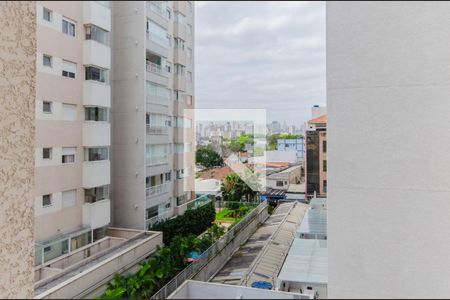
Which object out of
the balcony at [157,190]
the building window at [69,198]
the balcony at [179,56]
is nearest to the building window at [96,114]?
the building window at [69,198]

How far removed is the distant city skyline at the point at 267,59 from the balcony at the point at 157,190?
7.02ft

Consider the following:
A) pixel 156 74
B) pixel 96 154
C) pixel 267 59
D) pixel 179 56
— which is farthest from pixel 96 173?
pixel 267 59

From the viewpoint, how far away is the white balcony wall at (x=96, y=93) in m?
3.62

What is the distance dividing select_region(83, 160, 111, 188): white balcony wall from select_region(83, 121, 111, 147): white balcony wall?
0.22 meters

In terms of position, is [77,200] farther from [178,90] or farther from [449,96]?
[449,96]

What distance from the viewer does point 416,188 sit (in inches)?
19.3

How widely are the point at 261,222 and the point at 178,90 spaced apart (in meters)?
2.76

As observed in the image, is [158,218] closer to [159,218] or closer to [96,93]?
[159,218]

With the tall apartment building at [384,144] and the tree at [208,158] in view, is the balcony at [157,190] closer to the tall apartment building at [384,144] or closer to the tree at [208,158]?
the tree at [208,158]

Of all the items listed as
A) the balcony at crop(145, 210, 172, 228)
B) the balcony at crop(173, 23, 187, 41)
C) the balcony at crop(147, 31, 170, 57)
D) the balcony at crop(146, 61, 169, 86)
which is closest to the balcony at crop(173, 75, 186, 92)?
the balcony at crop(146, 61, 169, 86)

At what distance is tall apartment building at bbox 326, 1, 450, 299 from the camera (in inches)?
18.8

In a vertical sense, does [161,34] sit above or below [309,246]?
above

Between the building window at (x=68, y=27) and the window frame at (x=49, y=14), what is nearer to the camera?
the window frame at (x=49, y=14)

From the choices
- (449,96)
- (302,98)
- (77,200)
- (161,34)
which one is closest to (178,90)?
(161,34)
